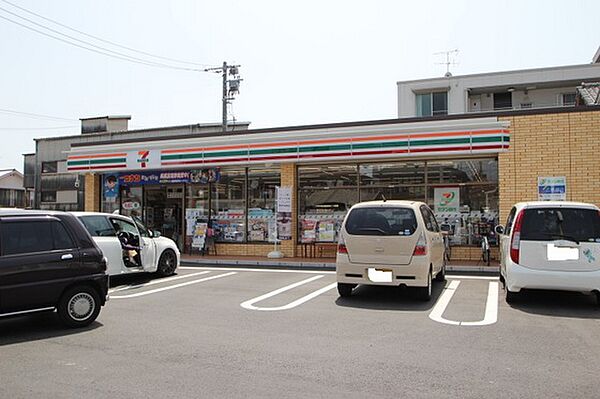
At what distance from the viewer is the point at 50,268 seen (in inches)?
260

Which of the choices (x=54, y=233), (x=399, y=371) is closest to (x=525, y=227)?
(x=399, y=371)

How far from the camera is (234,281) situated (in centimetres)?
1138

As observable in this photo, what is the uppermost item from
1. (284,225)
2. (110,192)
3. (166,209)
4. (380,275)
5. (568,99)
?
(568,99)

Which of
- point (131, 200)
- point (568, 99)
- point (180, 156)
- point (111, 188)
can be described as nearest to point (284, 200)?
point (180, 156)

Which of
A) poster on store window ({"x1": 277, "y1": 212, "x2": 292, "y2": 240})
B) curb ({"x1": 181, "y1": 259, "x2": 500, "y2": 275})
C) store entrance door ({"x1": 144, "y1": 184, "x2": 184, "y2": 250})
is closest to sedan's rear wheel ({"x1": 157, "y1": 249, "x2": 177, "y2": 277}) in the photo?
curb ({"x1": 181, "y1": 259, "x2": 500, "y2": 275})

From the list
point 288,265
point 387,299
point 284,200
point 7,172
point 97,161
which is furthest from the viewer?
point 7,172

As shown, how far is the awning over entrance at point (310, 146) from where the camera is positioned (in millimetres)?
14305

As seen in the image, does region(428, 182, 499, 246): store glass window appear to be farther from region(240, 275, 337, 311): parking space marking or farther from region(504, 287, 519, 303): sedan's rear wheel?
region(504, 287, 519, 303): sedan's rear wheel

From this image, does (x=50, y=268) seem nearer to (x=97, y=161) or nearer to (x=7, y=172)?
(x=97, y=161)

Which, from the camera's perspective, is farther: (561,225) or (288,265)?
(288,265)

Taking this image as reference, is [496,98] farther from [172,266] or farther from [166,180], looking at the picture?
[172,266]

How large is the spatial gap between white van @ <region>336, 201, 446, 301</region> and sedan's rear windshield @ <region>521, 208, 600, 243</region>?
163cm

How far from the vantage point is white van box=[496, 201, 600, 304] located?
7.86 m

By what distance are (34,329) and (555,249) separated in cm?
765
